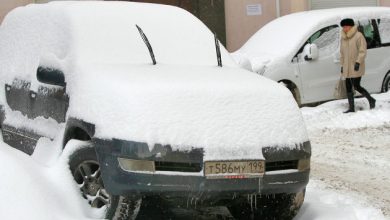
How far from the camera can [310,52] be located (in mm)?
11281

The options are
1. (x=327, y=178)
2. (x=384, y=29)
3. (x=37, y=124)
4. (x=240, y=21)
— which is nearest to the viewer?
(x=37, y=124)

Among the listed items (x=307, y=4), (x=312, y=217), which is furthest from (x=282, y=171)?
(x=307, y=4)

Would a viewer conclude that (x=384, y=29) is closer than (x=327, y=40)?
No

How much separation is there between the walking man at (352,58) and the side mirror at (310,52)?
0.44m

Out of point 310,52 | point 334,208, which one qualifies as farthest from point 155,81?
point 310,52

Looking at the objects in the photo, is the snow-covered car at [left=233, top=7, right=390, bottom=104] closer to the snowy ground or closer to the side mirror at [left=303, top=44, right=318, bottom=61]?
the side mirror at [left=303, top=44, right=318, bottom=61]

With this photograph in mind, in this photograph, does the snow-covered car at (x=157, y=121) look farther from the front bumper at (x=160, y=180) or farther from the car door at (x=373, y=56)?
the car door at (x=373, y=56)

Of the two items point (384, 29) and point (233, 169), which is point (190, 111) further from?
point (384, 29)

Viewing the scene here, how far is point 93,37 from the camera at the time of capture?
5984 mm

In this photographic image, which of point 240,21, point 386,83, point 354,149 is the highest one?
point 240,21

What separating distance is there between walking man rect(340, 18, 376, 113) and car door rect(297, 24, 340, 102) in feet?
1.43

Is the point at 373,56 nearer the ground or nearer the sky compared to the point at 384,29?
nearer the ground

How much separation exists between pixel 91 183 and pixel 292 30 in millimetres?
7470

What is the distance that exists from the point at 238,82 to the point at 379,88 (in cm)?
777
